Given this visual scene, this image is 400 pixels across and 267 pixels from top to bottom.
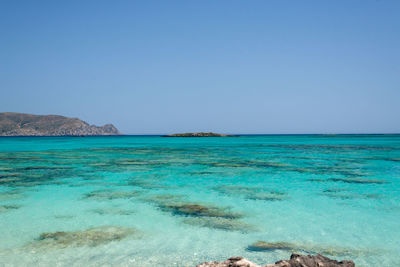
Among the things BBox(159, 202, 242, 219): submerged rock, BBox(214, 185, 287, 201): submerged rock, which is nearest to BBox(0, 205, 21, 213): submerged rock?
BBox(159, 202, 242, 219): submerged rock

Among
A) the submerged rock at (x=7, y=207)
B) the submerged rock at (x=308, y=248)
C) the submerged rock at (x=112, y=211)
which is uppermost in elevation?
the submerged rock at (x=308, y=248)

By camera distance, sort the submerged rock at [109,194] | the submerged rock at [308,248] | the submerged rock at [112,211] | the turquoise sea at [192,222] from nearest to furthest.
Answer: the turquoise sea at [192,222] < the submerged rock at [308,248] < the submerged rock at [112,211] < the submerged rock at [109,194]

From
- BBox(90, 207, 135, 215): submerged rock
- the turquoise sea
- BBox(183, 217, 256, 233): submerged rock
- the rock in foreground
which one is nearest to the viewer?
the rock in foreground

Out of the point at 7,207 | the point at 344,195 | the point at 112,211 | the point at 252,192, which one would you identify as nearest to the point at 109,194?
the point at 112,211

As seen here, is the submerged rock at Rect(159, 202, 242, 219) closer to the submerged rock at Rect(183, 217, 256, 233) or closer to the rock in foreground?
the submerged rock at Rect(183, 217, 256, 233)

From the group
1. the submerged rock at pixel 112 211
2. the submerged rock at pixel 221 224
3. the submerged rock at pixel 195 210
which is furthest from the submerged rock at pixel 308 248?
the submerged rock at pixel 112 211

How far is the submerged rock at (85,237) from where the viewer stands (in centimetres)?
650

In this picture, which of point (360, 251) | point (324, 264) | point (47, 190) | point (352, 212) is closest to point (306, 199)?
point (352, 212)

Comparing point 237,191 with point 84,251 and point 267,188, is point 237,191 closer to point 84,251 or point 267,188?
point 267,188

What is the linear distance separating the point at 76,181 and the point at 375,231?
44.8 feet

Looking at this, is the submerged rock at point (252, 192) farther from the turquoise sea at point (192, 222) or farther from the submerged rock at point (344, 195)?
the submerged rock at point (344, 195)

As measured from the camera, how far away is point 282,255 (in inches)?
232

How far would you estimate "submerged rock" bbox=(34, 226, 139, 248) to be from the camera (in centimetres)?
650

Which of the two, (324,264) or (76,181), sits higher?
(324,264)
